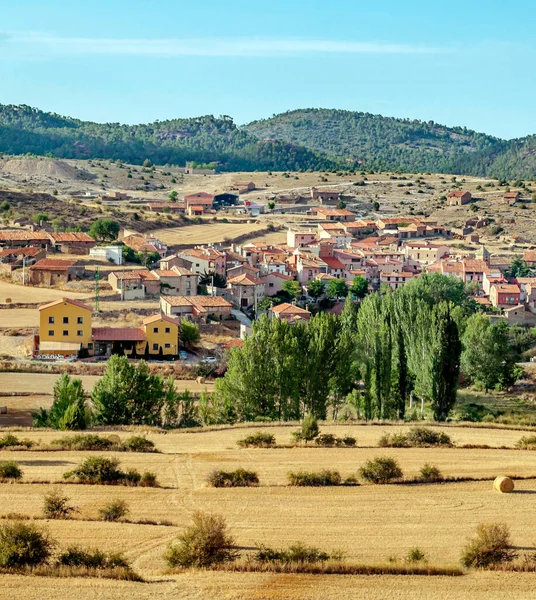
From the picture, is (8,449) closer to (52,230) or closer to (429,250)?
(52,230)

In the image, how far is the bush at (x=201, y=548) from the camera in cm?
1577

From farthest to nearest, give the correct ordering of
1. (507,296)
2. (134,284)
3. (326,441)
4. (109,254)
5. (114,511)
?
1. (507,296)
2. (109,254)
3. (134,284)
4. (326,441)
5. (114,511)

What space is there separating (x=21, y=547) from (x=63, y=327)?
3097 centimetres

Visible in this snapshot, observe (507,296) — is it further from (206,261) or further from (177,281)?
(177,281)

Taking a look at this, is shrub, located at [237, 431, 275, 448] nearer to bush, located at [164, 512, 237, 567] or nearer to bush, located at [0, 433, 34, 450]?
bush, located at [0, 433, 34, 450]

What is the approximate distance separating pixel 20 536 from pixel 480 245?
77.5 m

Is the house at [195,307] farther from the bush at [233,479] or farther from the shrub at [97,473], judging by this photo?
the bush at [233,479]

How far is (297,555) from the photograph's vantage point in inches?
627

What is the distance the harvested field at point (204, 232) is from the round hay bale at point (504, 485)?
62.2 metres

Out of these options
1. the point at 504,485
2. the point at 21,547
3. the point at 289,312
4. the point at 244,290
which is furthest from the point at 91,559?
the point at 244,290

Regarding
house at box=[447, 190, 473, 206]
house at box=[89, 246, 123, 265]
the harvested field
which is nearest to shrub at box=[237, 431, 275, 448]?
house at box=[89, 246, 123, 265]

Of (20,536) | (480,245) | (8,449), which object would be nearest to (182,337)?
(8,449)

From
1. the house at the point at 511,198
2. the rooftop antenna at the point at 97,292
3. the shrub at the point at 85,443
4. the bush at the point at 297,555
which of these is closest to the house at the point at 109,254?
the rooftop antenna at the point at 97,292

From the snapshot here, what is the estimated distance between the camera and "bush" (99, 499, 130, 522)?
18003 millimetres
